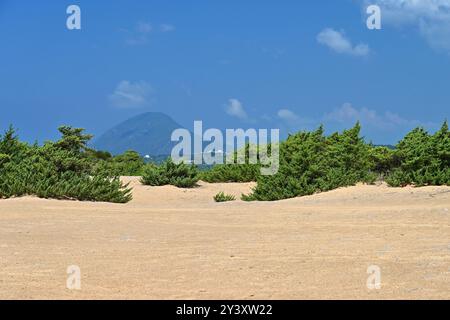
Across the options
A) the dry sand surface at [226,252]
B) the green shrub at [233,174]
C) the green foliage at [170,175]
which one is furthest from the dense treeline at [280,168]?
the green shrub at [233,174]

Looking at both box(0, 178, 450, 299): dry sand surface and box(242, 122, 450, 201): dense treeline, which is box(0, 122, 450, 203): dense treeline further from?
box(0, 178, 450, 299): dry sand surface

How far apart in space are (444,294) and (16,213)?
434 inches

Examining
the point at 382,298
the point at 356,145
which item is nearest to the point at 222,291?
the point at 382,298

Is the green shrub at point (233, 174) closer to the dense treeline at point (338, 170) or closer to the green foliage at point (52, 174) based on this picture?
the dense treeline at point (338, 170)

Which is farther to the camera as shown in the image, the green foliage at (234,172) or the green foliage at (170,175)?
the green foliage at (234,172)

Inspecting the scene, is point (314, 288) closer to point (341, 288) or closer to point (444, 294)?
point (341, 288)

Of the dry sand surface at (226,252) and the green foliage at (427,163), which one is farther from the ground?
the green foliage at (427,163)

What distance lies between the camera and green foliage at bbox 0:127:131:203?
762 inches

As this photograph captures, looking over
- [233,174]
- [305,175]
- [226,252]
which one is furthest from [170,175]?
[226,252]

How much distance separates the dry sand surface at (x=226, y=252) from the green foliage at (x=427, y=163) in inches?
217

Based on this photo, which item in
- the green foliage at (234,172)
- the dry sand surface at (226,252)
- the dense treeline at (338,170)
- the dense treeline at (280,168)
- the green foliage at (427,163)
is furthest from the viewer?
the green foliage at (234,172)

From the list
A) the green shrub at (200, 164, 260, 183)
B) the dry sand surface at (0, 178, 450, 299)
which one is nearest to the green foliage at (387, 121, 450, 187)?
the dry sand surface at (0, 178, 450, 299)

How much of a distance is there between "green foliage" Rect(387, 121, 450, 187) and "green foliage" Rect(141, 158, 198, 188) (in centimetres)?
873

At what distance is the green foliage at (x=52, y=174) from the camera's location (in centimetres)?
1934
